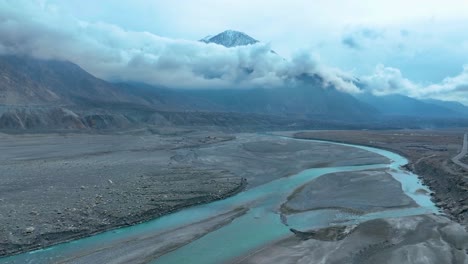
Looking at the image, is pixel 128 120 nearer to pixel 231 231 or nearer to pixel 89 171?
pixel 89 171

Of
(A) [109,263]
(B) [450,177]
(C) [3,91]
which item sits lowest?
(A) [109,263]

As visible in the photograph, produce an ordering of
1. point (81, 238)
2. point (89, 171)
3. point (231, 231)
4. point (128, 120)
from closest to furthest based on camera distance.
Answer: point (81, 238) → point (231, 231) → point (89, 171) → point (128, 120)

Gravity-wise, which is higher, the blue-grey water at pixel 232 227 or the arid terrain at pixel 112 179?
the arid terrain at pixel 112 179

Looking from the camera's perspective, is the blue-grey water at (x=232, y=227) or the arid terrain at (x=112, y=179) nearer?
the blue-grey water at (x=232, y=227)

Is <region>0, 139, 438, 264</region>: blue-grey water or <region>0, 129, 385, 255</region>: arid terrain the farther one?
<region>0, 129, 385, 255</region>: arid terrain

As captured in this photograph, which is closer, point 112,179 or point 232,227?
point 232,227

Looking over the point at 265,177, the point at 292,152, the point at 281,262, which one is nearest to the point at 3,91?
the point at 292,152

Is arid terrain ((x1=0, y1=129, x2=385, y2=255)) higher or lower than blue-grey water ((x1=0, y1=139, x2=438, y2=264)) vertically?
higher

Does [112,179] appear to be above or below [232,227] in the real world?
above
